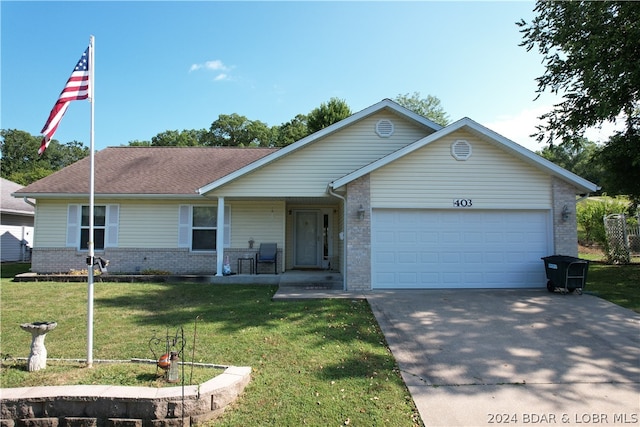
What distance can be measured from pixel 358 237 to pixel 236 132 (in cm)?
4401

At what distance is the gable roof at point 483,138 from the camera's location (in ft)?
32.9

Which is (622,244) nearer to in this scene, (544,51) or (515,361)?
(544,51)

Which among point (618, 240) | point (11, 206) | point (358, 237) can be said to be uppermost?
point (11, 206)

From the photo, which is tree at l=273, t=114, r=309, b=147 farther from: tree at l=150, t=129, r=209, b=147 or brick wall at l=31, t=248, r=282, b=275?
brick wall at l=31, t=248, r=282, b=275

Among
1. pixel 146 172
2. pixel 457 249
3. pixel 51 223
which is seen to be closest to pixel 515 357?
pixel 457 249

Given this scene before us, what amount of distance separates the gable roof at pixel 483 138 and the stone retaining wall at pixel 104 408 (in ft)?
23.6

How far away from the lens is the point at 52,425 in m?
3.81

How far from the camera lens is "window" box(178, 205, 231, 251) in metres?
13.6

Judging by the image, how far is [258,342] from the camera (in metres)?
6.00

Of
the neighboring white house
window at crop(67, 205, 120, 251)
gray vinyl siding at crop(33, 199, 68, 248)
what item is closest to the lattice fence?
window at crop(67, 205, 120, 251)

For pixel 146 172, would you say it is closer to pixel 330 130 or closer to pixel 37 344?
pixel 330 130

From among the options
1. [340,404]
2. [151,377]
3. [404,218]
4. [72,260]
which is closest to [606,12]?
[404,218]

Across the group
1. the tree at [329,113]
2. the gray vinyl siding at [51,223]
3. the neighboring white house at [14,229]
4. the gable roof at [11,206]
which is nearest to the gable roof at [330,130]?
the gray vinyl siding at [51,223]

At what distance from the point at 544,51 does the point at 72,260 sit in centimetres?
1912
